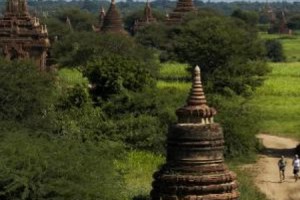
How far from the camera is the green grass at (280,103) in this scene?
147 feet

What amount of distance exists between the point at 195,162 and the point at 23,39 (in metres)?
38.3

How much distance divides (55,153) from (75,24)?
90.8 metres

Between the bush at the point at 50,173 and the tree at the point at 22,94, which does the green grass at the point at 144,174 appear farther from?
the tree at the point at 22,94

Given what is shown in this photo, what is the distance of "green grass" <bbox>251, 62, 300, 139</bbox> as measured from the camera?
147ft

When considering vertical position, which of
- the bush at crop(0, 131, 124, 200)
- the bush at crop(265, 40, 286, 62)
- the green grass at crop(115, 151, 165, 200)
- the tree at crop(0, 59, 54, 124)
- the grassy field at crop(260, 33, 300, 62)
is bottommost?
the grassy field at crop(260, 33, 300, 62)

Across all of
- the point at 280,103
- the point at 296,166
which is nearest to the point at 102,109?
the point at 296,166

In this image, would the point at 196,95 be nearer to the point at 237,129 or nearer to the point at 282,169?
the point at 282,169

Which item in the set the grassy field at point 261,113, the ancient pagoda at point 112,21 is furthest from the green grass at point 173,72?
the ancient pagoda at point 112,21

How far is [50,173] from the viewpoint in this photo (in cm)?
2120

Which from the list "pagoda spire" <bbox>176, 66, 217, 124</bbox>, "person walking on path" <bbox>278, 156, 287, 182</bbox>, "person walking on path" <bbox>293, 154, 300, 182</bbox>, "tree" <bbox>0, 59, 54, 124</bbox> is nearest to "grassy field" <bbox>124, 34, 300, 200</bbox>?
"person walking on path" <bbox>278, 156, 287, 182</bbox>

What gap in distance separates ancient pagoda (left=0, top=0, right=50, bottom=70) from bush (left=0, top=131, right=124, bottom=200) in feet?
103

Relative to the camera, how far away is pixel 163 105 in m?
37.4

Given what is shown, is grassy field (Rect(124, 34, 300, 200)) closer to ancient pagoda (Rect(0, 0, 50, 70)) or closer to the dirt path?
the dirt path

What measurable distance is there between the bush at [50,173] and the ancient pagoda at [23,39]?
3151 centimetres
